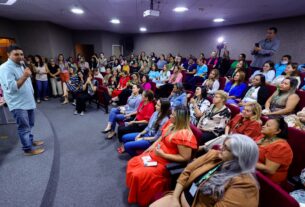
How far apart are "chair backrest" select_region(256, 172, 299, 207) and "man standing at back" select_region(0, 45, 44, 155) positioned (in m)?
2.43

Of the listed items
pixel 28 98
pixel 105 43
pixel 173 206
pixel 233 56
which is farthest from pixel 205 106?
pixel 105 43

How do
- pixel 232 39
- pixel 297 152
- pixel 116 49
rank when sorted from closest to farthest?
1. pixel 297 152
2. pixel 232 39
3. pixel 116 49

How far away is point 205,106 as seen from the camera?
2.83 metres

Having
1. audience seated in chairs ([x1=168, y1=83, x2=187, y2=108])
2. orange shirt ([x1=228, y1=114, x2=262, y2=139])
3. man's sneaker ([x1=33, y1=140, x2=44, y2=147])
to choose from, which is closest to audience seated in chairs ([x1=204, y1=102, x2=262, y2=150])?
orange shirt ([x1=228, y1=114, x2=262, y2=139])

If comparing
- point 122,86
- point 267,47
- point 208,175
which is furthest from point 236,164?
point 122,86

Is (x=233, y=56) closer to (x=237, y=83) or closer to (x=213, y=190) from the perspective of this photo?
(x=237, y=83)

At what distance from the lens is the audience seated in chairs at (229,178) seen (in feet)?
3.43

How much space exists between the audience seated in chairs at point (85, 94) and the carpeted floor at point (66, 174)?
4.32 feet

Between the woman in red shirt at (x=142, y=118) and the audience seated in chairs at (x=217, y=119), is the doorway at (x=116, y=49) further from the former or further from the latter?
the audience seated in chairs at (x=217, y=119)

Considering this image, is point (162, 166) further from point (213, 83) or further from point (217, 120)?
point (213, 83)

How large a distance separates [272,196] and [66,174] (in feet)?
7.46

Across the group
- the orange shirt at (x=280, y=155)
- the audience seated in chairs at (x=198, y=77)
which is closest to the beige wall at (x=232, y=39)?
the audience seated in chairs at (x=198, y=77)

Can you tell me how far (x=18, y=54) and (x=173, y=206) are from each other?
7.63ft

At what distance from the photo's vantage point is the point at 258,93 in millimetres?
2998
